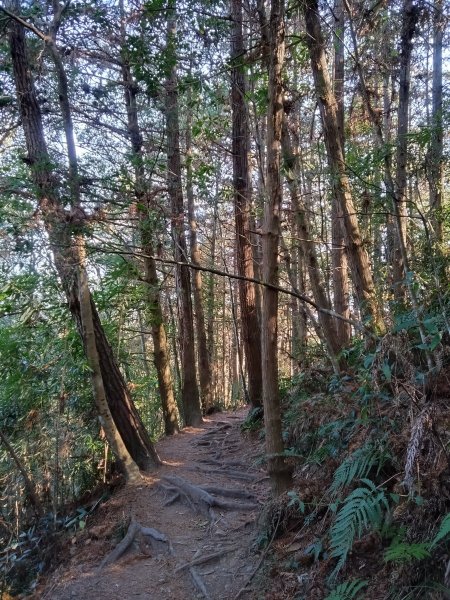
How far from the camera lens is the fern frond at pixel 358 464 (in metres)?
3.72

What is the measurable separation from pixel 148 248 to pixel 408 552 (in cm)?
657

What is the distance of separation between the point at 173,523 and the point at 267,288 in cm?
380

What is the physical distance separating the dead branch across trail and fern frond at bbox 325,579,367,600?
3088 millimetres

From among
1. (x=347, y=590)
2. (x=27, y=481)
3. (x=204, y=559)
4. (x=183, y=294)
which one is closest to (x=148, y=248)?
(x=183, y=294)

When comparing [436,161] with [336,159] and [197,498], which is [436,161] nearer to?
[336,159]

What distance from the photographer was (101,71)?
10.0 meters

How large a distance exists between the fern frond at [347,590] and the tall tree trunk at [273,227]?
61.2 inches

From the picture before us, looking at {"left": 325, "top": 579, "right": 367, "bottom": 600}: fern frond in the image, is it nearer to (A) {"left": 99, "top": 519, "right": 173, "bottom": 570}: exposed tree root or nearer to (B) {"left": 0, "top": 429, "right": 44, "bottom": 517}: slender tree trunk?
(A) {"left": 99, "top": 519, "right": 173, "bottom": 570}: exposed tree root

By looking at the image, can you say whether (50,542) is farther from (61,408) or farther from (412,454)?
(412,454)

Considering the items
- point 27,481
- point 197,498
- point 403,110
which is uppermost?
point 403,110

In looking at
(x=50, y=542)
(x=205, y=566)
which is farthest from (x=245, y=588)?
(x=50, y=542)

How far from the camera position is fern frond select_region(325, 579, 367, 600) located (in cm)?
315

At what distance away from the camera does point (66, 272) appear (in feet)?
22.7

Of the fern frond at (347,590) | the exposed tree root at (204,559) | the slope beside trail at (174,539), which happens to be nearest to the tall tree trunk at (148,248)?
the slope beside trail at (174,539)
